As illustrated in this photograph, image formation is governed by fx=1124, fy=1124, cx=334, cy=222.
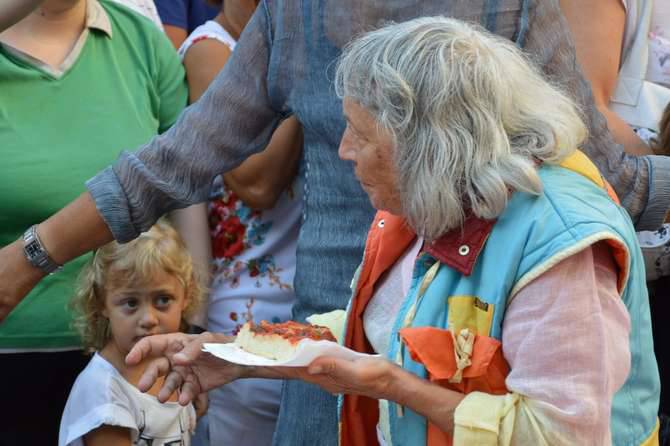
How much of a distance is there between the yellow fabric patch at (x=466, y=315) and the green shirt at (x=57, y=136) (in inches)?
54.9

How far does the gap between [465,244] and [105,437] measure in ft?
4.17

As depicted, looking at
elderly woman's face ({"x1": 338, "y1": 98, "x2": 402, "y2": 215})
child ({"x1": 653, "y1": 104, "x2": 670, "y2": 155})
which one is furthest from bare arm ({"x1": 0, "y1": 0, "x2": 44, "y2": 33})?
child ({"x1": 653, "y1": 104, "x2": 670, "y2": 155})

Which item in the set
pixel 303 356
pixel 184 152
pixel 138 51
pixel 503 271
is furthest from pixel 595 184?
pixel 138 51

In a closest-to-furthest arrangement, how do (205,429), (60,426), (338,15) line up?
(338,15), (60,426), (205,429)

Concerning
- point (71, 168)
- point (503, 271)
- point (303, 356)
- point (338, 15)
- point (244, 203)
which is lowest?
point (244, 203)

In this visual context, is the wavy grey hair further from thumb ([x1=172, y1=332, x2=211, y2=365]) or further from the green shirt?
the green shirt

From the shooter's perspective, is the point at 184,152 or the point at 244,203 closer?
the point at 184,152

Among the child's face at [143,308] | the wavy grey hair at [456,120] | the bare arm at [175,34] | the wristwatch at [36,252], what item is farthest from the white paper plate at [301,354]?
the bare arm at [175,34]

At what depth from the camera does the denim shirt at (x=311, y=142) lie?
8.50 feet

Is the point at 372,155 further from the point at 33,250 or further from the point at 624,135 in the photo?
the point at 624,135

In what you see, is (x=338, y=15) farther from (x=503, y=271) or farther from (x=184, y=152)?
(x=503, y=271)

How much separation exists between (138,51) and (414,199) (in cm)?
156

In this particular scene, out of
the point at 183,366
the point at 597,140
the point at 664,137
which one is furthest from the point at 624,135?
the point at 183,366

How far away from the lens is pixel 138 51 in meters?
3.43
